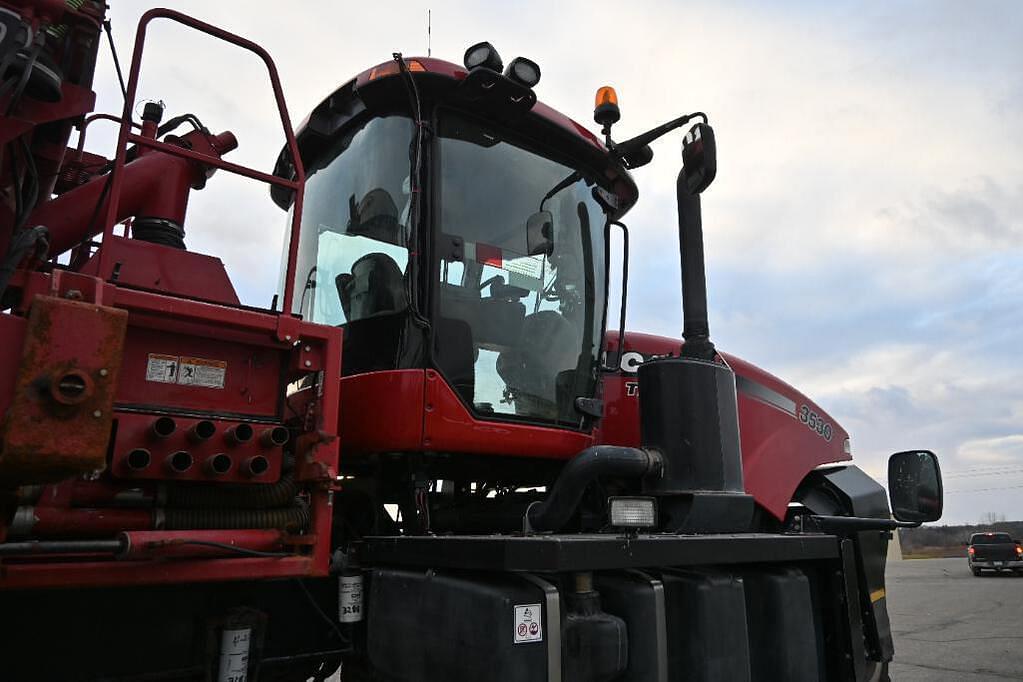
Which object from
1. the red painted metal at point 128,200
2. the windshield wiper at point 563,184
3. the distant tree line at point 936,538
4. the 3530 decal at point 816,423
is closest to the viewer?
the red painted metal at point 128,200

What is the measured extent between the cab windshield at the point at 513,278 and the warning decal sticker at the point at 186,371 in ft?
2.78

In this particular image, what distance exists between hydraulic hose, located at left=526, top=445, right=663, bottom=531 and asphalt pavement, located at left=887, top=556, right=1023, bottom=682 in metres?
5.32

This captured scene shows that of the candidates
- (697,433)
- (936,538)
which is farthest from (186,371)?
(936,538)

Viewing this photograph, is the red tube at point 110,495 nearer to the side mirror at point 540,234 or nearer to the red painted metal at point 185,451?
the red painted metal at point 185,451

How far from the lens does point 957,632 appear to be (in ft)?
31.1

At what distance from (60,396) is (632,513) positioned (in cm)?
160

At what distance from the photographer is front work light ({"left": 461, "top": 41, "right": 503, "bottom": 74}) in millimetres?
2943

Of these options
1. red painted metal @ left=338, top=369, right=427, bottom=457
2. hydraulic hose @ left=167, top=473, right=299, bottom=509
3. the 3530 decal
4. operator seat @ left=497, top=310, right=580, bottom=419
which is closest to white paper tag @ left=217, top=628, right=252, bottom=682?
hydraulic hose @ left=167, top=473, right=299, bottom=509

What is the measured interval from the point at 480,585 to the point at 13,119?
191cm

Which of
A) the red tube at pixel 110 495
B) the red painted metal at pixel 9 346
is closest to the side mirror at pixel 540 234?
the red tube at pixel 110 495

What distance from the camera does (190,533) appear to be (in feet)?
6.64

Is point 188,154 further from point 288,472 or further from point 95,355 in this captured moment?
point 288,472

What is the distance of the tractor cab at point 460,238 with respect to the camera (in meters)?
2.92

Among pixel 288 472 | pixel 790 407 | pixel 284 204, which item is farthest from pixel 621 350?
pixel 284 204
